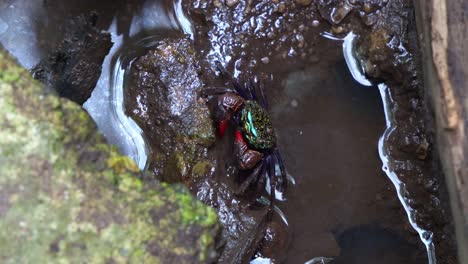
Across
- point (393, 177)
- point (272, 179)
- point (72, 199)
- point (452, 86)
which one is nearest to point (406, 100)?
point (393, 177)

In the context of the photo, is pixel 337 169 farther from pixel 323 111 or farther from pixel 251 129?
pixel 251 129

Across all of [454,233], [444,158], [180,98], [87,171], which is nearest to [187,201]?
[87,171]

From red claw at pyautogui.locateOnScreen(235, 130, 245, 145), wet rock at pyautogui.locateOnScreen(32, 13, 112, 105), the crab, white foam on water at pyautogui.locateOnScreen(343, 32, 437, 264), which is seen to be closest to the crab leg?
the crab

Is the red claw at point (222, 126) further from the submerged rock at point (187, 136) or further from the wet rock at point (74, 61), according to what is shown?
the wet rock at point (74, 61)

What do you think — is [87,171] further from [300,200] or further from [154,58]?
[300,200]

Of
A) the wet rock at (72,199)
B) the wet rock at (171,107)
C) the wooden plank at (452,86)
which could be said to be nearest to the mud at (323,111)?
the wet rock at (171,107)
